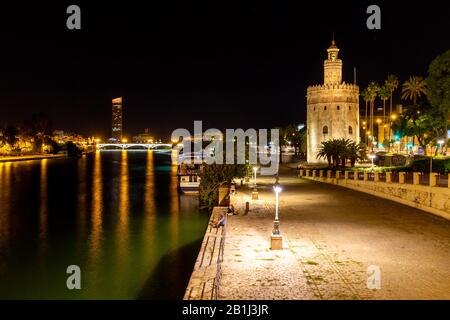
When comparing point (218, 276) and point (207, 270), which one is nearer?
point (218, 276)

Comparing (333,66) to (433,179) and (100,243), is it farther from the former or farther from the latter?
(100,243)

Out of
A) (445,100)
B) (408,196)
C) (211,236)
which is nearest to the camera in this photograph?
(211,236)

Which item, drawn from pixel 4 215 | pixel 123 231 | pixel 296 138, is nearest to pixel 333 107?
pixel 296 138

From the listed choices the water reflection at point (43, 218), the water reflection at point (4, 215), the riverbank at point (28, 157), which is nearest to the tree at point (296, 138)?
the water reflection at point (43, 218)

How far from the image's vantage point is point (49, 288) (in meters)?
16.2

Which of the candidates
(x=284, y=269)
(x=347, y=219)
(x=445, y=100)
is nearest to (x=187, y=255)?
(x=347, y=219)

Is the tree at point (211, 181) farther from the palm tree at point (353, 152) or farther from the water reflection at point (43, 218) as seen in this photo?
the palm tree at point (353, 152)

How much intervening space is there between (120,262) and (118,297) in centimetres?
402

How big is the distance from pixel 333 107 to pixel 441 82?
19710 mm

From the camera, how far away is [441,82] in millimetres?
31109

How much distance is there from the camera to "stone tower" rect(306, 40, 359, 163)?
166 feet

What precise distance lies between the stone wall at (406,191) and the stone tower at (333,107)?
16.2 meters

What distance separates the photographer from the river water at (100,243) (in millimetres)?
16281
